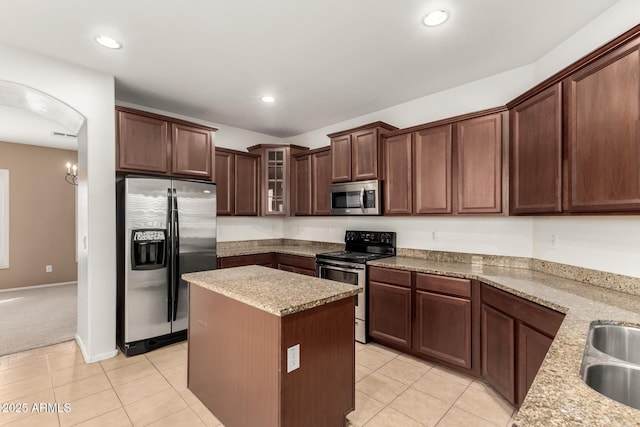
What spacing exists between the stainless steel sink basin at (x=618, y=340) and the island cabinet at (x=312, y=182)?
3149mm

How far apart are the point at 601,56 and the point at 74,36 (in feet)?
12.1

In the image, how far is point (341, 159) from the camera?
13.0ft

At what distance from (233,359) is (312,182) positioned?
3.00 metres

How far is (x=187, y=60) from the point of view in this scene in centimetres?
279

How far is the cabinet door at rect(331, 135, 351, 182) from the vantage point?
390 centimetres

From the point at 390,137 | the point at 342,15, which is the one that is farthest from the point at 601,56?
the point at 390,137

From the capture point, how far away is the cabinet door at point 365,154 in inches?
142

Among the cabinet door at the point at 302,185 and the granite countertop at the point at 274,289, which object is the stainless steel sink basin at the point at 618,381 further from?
the cabinet door at the point at 302,185

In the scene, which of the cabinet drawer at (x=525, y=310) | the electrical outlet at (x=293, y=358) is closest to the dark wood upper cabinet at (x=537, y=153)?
the cabinet drawer at (x=525, y=310)

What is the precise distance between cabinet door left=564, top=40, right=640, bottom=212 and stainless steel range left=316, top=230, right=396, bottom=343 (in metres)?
1.98

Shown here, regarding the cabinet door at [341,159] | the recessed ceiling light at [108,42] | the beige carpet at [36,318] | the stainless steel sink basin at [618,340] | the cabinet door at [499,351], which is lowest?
Answer: the beige carpet at [36,318]

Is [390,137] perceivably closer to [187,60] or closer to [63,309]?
[187,60]

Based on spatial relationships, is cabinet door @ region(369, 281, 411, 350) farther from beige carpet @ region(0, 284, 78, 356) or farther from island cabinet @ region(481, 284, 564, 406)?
beige carpet @ region(0, 284, 78, 356)

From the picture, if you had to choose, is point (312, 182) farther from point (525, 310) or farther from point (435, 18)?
point (525, 310)
